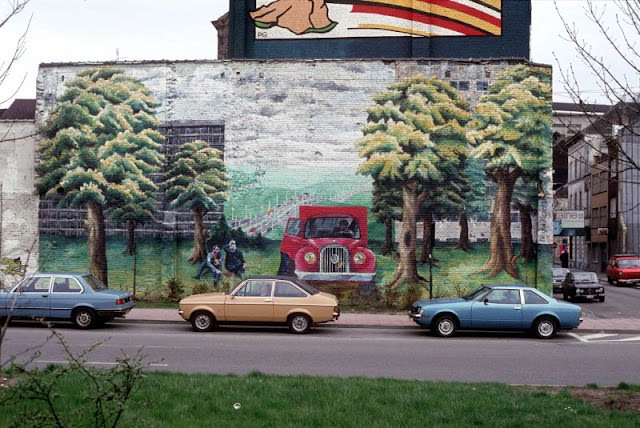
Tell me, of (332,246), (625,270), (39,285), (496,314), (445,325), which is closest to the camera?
(496,314)

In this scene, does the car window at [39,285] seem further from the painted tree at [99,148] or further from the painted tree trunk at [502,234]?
the painted tree trunk at [502,234]

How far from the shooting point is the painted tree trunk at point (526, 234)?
23.4m

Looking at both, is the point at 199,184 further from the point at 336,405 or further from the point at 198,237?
the point at 336,405

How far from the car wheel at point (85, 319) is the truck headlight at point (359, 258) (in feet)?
30.6

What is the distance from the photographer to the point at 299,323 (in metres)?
17.4

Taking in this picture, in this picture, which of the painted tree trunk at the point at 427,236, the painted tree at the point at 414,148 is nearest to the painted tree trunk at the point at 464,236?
the painted tree trunk at the point at 427,236

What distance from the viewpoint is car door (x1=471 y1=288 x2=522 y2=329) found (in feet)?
56.2

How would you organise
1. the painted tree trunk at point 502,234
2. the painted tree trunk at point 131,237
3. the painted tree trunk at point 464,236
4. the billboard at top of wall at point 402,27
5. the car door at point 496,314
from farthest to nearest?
the billboard at top of wall at point 402,27, the painted tree trunk at point 131,237, the painted tree trunk at point 464,236, the painted tree trunk at point 502,234, the car door at point 496,314

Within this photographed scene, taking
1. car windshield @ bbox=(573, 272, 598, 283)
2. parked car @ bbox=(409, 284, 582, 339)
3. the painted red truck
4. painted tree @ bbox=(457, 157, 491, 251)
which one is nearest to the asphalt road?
parked car @ bbox=(409, 284, 582, 339)

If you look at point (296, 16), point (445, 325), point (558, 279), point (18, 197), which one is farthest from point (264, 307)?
point (558, 279)

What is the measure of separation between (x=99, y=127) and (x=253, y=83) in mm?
5805

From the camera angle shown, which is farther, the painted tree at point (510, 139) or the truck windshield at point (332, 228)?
the truck windshield at point (332, 228)

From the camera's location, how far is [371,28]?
90.5 feet

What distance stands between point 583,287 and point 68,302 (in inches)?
814
